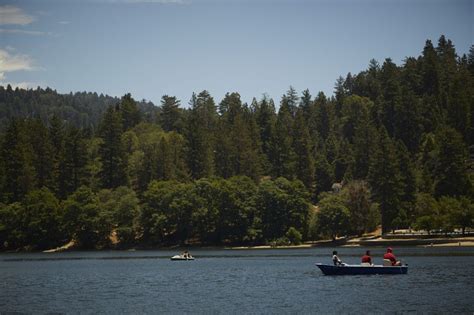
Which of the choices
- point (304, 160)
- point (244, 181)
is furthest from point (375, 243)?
point (304, 160)

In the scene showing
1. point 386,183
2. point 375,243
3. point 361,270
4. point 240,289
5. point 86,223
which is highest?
point 386,183

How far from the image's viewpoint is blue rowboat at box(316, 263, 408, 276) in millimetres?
69500

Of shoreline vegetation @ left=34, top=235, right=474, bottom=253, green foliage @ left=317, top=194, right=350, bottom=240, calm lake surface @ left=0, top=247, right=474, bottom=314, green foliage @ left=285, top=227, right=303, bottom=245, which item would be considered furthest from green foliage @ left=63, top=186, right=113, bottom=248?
calm lake surface @ left=0, top=247, right=474, bottom=314

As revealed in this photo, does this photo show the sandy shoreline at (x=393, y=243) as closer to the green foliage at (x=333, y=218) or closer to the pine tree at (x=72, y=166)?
the green foliage at (x=333, y=218)

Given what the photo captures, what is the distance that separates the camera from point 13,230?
14975 centimetres

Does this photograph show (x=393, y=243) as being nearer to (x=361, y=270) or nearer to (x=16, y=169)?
(x=361, y=270)

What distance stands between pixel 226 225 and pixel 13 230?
43417 mm

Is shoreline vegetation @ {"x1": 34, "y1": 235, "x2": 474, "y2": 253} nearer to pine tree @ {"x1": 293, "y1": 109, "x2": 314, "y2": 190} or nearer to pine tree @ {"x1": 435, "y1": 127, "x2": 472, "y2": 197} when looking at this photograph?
pine tree @ {"x1": 435, "y1": 127, "x2": 472, "y2": 197}

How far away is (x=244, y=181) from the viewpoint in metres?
156

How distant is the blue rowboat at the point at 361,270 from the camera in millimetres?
69500

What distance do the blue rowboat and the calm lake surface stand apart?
905mm

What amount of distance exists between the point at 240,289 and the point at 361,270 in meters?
14.8

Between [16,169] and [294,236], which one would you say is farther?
[16,169]

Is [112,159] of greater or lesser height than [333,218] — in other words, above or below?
above
